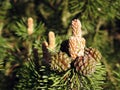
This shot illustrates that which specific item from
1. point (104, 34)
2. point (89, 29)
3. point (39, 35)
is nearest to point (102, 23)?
point (104, 34)

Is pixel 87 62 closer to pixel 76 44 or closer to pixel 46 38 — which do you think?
pixel 76 44

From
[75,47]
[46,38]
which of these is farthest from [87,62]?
[46,38]

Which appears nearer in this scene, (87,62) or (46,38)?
(87,62)

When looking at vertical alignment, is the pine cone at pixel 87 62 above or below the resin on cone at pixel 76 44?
below

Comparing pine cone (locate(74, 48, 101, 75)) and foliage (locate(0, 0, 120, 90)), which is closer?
pine cone (locate(74, 48, 101, 75))

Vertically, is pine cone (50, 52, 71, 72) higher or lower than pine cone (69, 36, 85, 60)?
lower
